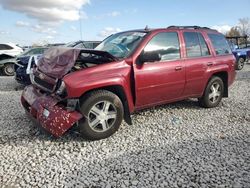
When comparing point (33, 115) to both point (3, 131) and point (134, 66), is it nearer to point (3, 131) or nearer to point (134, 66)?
point (3, 131)

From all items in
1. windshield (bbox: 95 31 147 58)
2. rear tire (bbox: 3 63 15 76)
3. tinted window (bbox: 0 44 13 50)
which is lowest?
rear tire (bbox: 3 63 15 76)

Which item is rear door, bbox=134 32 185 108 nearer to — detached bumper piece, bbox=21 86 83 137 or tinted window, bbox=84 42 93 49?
detached bumper piece, bbox=21 86 83 137

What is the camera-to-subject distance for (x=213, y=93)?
21.1ft

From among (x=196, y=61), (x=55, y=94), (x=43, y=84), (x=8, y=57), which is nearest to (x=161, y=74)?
(x=196, y=61)

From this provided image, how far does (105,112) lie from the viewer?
4.51m

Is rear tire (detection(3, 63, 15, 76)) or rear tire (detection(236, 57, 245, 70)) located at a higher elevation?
rear tire (detection(3, 63, 15, 76))

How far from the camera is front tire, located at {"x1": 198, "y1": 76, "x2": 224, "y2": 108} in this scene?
20.7 feet

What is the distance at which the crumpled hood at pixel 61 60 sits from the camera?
175 inches

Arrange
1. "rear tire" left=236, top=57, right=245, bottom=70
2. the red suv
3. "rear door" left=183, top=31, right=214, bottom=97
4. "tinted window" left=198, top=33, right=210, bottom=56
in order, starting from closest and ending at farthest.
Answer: the red suv < "rear door" left=183, top=31, right=214, bottom=97 < "tinted window" left=198, top=33, right=210, bottom=56 < "rear tire" left=236, top=57, right=245, bottom=70

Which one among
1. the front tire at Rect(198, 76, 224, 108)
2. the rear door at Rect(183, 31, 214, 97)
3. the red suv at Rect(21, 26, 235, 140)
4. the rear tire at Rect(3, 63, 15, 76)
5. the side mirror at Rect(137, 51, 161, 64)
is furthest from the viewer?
the rear tire at Rect(3, 63, 15, 76)

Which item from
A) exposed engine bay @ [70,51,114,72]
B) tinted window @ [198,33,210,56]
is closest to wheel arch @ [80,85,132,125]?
exposed engine bay @ [70,51,114,72]

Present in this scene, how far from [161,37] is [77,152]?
Result: 262 cm

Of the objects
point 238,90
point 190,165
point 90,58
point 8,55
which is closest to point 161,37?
point 90,58

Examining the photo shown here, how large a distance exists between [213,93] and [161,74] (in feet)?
6.26
